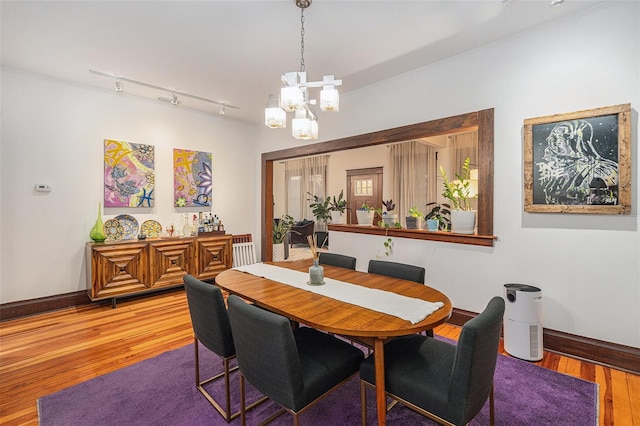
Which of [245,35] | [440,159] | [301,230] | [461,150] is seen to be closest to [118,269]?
[245,35]

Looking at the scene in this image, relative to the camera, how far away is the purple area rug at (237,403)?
1852 millimetres

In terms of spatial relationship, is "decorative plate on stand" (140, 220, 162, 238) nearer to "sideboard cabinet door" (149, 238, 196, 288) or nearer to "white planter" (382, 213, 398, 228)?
"sideboard cabinet door" (149, 238, 196, 288)

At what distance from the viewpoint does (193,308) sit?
79.7 inches

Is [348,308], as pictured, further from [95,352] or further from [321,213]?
[321,213]

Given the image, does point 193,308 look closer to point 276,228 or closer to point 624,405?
point 624,405

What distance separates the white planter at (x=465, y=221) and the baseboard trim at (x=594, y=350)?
1104mm

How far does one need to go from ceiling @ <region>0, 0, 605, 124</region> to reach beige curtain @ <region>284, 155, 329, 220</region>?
5.02 meters

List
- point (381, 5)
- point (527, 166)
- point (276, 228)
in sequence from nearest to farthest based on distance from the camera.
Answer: point (381, 5)
point (527, 166)
point (276, 228)

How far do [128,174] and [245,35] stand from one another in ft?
9.06

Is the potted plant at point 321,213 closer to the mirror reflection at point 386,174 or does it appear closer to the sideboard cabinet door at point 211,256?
the mirror reflection at point 386,174

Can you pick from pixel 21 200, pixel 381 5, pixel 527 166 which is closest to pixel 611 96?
pixel 527 166

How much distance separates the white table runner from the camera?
1639 mm

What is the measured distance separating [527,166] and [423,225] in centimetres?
163

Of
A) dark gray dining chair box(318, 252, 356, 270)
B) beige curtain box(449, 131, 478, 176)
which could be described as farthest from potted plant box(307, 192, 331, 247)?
beige curtain box(449, 131, 478, 176)
